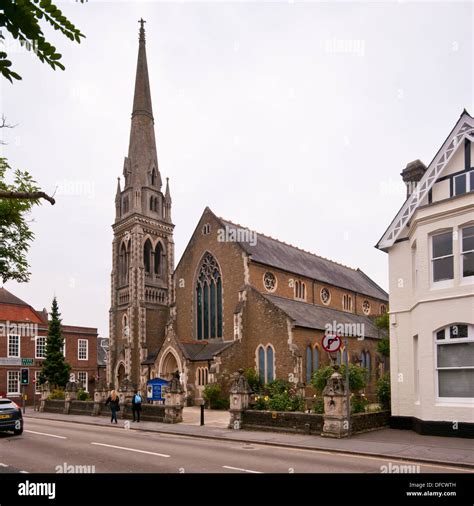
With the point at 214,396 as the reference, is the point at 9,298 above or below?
above

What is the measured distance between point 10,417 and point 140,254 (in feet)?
95.6

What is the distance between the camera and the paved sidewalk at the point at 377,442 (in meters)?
13.3

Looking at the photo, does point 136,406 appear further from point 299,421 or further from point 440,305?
point 440,305

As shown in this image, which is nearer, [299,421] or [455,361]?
[455,361]

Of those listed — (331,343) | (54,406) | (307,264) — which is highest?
(307,264)

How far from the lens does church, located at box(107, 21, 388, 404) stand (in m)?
34.0

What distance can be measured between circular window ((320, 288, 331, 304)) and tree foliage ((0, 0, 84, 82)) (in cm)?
4303

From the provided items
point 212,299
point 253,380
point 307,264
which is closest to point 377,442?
point 253,380

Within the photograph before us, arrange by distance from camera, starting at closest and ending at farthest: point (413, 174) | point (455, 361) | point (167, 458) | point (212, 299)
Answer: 1. point (167, 458)
2. point (455, 361)
3. point (413, 174)
4. point (212, 299)

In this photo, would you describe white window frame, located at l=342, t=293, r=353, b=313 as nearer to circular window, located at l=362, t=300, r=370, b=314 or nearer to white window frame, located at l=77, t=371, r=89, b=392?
circular window, located at l=362, t=300, r=370, b=314

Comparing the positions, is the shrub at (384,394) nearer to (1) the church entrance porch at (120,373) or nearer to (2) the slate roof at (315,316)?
(2) the slate roof at (315,316)

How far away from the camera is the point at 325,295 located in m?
45.2

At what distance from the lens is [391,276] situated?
2069 centimetres
